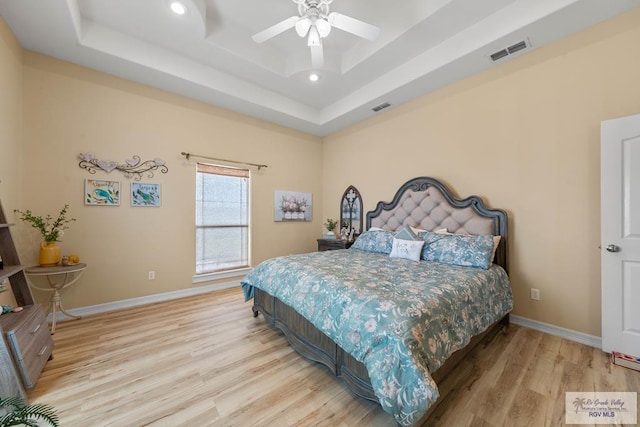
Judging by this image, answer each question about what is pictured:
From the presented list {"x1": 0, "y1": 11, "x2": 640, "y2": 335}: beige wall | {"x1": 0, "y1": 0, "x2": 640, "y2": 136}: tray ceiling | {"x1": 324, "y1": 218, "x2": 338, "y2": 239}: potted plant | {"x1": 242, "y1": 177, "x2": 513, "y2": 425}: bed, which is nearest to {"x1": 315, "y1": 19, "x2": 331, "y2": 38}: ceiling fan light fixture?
{"x1": 0, "y1": 0, "x2": 640, "y2": 136}: tray ceiling

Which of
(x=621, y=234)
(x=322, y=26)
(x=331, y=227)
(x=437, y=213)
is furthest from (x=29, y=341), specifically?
(x=621, y=234)

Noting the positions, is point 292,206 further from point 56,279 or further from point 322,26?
point 56,279

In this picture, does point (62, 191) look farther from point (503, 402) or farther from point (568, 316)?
point (568, 316)

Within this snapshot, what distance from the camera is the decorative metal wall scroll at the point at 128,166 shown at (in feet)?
9.43

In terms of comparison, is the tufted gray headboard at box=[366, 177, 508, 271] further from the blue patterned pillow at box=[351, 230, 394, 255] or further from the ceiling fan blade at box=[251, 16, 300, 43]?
the ceiling fan blade at box=[251, 16, 300, 43]

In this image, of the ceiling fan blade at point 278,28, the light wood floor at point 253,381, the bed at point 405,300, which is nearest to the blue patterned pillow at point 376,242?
the bed at point 405,300

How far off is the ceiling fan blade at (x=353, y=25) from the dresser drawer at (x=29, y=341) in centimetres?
327

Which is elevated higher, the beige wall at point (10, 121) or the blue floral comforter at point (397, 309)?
the beige wall at point (10, 121)

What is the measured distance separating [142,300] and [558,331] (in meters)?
4.73

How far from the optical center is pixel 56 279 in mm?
2711

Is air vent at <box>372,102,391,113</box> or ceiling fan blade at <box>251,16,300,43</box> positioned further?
air vent at <box>372,102,391,113</box>

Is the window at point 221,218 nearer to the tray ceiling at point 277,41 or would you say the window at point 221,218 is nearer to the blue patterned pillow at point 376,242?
the tray ceiling at point 277,41

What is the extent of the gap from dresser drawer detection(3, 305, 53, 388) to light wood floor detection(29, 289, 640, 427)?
11 centimetres

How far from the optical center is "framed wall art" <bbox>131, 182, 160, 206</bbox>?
3145mm
